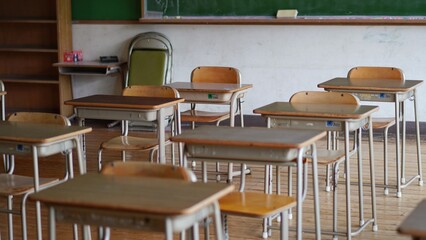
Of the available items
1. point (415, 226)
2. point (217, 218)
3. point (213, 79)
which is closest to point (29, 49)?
point (213, 79)

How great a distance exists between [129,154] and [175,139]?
3754mm

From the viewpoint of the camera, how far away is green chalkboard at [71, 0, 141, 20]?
8.82 m

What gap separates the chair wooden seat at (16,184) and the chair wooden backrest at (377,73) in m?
2.90

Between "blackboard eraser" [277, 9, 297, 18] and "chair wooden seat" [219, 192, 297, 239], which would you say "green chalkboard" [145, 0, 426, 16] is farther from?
"chair wooden seat" [219, 192, 297, 239]

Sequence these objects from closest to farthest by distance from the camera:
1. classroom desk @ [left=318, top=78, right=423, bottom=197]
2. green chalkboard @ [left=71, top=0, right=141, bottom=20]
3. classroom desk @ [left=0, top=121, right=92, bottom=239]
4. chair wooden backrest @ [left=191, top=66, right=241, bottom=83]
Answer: classroom desk @ [left=0, top=121, right=92, bottom=239] < classroom desk @ [left=318, top=78, right=423, bottom=197] < chair wooden backrest @ [left=191, top=66, right=241, bottom=83] < green chalkboard @ [left=71, top=0, right=141, bottom=20]

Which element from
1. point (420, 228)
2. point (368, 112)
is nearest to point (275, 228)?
point (368, 112)

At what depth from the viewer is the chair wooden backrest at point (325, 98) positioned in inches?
186

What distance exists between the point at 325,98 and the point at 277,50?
11.9 ft

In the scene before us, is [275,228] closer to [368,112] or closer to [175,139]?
[368,112]

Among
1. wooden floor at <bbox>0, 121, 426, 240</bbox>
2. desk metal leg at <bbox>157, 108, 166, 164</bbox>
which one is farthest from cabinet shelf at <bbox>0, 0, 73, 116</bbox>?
desk metal leg at <bbox>157, 108, 166, 164</bbox>

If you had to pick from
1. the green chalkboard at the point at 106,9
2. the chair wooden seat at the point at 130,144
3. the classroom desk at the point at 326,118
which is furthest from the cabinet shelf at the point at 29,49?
the classroom desk at the point at 326,118

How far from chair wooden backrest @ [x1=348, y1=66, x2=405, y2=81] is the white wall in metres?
1.90

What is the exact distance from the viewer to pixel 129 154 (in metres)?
7.34

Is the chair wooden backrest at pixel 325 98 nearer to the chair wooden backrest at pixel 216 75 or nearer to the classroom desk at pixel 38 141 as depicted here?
the classroom desk at pixel 38 141
